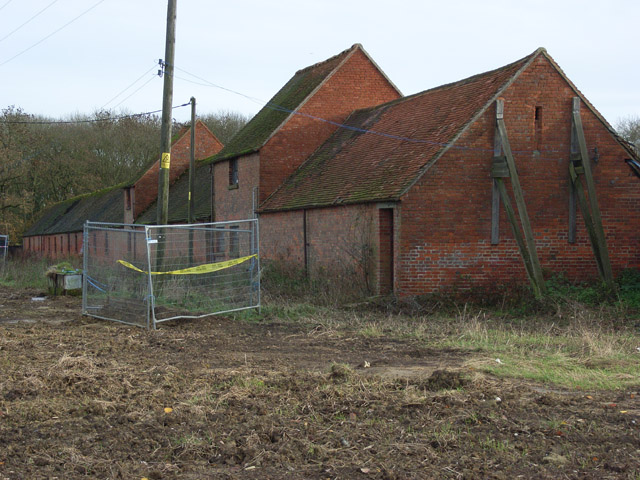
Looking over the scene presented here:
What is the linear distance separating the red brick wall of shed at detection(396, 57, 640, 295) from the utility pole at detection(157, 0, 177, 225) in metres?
5.66

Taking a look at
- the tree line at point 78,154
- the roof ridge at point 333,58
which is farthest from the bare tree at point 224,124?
the roof ridge at point 333,58

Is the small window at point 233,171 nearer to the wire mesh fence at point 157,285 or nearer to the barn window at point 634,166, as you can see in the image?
the wire mesh fence at point 157,285

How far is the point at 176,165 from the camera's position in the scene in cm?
3894

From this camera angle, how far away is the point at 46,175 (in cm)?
5306

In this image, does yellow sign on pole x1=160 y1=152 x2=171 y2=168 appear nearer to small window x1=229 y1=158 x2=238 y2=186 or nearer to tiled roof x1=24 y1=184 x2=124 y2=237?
small window x1=229 y1=158 x2=238 y2=186

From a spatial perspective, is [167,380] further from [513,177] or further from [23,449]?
[513,177]

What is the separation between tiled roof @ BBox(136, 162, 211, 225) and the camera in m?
30.3

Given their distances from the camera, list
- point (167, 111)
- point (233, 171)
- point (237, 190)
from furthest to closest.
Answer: point (233, 171), point (237, 190), point (167, 111)

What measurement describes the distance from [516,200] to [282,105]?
42.7 feet

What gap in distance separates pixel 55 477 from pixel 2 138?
43665 mm

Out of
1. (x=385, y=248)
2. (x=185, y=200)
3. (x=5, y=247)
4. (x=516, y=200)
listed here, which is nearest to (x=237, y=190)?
(x=185, y=200)

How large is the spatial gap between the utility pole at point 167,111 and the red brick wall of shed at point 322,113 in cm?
793

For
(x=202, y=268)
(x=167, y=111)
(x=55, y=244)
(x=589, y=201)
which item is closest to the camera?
(x=202, y=268)

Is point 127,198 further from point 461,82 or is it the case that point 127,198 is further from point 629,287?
point 629,287
